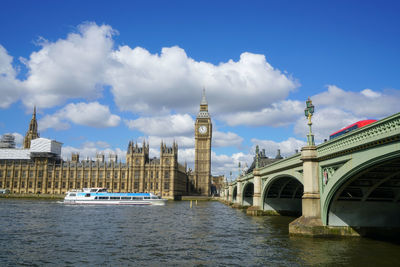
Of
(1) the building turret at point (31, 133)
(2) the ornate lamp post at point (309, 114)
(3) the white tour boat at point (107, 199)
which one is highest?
(1) the building turret at point (31, 133)

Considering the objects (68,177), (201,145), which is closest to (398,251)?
(68,177)

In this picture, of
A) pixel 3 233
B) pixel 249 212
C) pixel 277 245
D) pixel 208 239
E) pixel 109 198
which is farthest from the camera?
pixel 109 198

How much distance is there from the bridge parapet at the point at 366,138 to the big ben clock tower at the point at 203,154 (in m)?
135

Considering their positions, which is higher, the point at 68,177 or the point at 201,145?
the point at 201,145

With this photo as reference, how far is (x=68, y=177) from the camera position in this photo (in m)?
135

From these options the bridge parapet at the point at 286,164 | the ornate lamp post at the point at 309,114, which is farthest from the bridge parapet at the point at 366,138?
the bridge parapet at the point at 286,164

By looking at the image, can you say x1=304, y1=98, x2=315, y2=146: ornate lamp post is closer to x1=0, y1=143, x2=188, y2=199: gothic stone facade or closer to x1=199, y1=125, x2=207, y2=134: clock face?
x1=0, y1=143, x2=188, y2=199: gothic stone facade

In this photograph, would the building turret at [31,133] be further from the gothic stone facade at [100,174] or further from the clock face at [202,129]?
the clock face at [202,129]

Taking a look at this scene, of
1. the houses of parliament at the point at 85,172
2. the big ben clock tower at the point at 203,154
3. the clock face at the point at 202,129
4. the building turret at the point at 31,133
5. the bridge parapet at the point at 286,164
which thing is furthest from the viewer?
the clock face at the point at 202,129

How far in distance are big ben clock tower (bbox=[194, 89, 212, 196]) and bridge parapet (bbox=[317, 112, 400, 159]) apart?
442ft

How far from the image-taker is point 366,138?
18.1m

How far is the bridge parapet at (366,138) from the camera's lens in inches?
621

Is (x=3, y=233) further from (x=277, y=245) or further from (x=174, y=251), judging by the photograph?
(x=277, y=245)

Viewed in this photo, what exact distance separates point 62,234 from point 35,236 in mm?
2201
